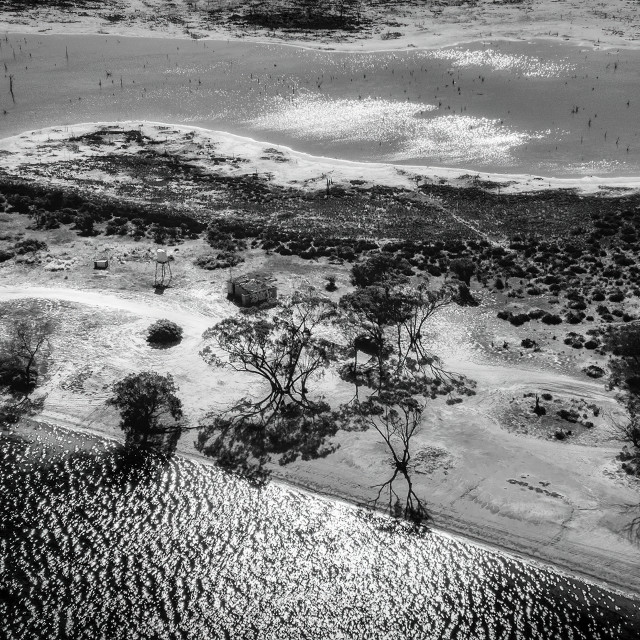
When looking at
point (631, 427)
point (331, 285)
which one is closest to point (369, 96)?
point (331, 285)

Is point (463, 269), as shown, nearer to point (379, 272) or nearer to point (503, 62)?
point (379, 272)

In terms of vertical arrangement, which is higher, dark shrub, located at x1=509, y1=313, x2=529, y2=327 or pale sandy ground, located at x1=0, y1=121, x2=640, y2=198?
pale sandy ground, located at x1=0, y1=121, x2=640, y2=198

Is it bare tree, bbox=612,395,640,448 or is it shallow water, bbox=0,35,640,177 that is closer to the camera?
bare tree, bbox=612,395,640,448

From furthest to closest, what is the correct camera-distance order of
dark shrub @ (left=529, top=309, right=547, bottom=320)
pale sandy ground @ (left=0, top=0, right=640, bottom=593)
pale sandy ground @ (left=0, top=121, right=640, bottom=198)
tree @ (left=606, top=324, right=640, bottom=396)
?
pale sandy ground @ (left=0, top=121, right=640, bottom=198) < dark shrub @ (left=529, top=309, right=547, bottom=320) < tree @ (left=606, top=324, right=640, bottom=396) < pale sandy ground @ (left=0, top=0, right=640, bottom=593)

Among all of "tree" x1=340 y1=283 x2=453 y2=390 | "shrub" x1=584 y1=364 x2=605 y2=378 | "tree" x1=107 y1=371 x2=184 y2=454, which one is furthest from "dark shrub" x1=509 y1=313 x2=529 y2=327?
"tree" x1=107 y1=371 x2=184 y2=454

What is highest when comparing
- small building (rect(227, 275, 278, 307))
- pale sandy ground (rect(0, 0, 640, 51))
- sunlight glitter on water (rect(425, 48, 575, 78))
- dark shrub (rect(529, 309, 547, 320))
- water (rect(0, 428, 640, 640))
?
pale sandy ground (rect(0, 0, 640, 51))

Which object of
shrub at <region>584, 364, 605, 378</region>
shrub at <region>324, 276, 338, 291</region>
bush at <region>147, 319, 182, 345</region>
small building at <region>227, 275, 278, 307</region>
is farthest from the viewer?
shrub at <region>324, 276, 338, 291</region>

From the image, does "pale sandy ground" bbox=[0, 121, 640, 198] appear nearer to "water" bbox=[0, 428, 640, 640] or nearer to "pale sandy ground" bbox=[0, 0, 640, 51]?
"pale sandy ground" bbox=[0, 0, 640, 51]
